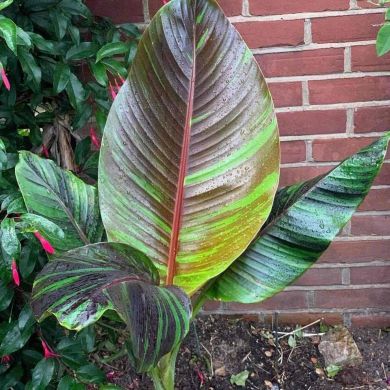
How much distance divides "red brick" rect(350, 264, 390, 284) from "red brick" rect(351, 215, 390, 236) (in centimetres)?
13

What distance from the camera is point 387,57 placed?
1730 mm

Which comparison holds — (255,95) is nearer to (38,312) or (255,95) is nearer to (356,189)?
(356,189)

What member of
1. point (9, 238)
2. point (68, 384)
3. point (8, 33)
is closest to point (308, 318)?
point (68, 384)

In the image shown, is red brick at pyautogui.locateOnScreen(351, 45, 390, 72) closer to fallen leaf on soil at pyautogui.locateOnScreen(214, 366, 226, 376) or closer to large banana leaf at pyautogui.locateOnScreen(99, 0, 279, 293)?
large banana leaf at pyautogui.locateOnScreen(99, 0, 279, 293)

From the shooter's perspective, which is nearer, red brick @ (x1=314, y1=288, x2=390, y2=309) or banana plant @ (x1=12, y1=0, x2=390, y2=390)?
banana plant @ (x1=12, y1=0, x2=390, y2=390)

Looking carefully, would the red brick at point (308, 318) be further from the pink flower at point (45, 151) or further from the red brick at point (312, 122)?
the pink flower at point (45, 151)

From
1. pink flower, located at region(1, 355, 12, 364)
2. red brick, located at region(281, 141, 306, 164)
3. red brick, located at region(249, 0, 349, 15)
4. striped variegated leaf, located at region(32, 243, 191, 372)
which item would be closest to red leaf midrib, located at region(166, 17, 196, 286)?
striped variegated leaf, located at region(32, 243, 191, 372)

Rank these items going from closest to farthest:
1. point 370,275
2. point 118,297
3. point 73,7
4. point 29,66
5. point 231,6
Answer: point 118,297 → point 29,66 → point 73,7 → point 231,6 → point 370,275

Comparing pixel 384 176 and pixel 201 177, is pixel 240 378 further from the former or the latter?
pixel 201 177

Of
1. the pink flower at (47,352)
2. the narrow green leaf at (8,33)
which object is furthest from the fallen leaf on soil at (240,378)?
the narrow green leaf at (8,33)

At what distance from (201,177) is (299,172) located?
72 centimetres

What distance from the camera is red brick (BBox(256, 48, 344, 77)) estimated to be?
1736mm

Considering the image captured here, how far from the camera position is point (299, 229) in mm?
1276

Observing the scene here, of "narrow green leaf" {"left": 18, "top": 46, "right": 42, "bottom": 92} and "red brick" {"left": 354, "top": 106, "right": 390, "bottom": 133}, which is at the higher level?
"narrow green leaf" {"left": 18, "top": 46, "right": 42, "bottom": 92}
